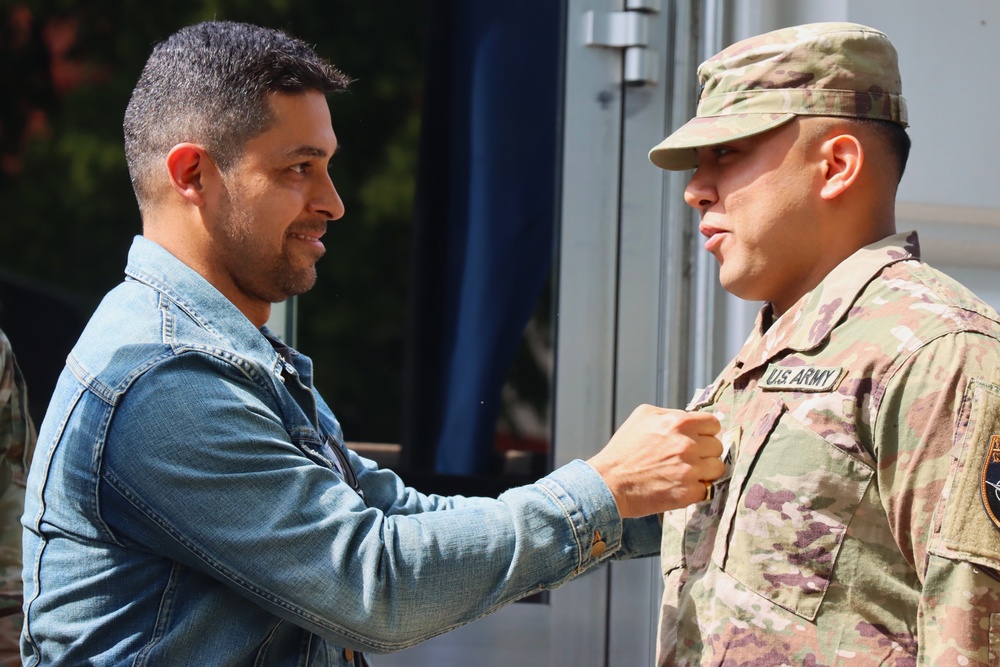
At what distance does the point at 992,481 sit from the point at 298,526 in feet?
2.69

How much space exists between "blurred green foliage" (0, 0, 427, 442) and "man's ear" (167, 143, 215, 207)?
712 millimetres

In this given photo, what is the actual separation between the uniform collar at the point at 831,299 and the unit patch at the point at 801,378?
0.03 metres

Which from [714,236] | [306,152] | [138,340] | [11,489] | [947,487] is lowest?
[11,489]

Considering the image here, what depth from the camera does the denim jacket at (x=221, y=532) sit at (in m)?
1.39

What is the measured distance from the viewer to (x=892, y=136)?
1469 millimetres

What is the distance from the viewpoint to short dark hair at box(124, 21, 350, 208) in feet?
5.42

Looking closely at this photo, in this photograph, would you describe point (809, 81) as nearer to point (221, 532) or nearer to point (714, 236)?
point (714, 236)

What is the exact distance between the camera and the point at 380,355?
7.76 ft

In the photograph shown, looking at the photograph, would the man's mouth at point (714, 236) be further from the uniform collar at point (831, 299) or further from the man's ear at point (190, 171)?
the man's ear at point (190, 171)

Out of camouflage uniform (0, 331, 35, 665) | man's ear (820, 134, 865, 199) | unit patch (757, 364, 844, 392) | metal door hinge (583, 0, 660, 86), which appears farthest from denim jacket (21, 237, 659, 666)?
metal door hinge (583, 0, 660, 86)

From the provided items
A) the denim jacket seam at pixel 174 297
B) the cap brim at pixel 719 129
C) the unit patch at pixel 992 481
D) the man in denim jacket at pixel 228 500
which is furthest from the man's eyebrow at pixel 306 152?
the unit patch at pixel 992 481

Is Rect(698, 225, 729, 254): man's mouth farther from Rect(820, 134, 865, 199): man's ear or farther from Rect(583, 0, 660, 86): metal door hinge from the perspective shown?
Rect(583, 0, 660, 86): metal door hinge

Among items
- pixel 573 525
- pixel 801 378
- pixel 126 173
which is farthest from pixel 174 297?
pixel 126 173

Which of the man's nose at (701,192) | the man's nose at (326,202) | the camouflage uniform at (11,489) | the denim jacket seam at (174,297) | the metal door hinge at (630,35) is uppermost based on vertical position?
the metal door hinge at (630,35)
